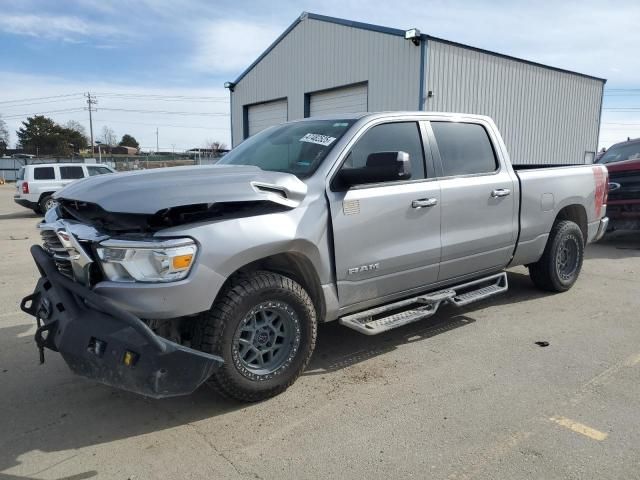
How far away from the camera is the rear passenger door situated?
4.38 metres

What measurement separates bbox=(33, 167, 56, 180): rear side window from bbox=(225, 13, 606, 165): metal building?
8459 mm

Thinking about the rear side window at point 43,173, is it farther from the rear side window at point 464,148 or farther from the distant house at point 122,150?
the distant house at point 122,150

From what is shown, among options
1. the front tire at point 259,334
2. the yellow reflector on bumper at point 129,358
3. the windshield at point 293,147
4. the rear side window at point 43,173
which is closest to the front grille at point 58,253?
the yellow reflector on bumper at point 129,358

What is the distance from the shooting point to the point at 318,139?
3.90 metres

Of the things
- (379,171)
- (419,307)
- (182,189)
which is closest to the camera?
(182,189)

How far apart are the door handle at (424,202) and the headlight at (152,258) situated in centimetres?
190

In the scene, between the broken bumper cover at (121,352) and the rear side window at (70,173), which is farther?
the rear side window at (70,173)

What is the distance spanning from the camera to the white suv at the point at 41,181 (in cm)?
1641

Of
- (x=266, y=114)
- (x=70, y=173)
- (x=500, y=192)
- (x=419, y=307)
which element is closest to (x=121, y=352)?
(x=419, y=307)

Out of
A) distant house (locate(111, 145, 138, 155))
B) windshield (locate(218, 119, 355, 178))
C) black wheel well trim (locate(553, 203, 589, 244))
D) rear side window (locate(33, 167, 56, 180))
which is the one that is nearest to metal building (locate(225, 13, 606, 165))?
rear side window (locate(33, 167, 56, 180))

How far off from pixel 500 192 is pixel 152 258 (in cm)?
336

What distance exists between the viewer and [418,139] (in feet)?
14.1

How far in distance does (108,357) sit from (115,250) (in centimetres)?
58

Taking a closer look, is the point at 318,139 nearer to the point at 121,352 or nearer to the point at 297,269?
the point at 297,269
